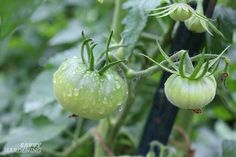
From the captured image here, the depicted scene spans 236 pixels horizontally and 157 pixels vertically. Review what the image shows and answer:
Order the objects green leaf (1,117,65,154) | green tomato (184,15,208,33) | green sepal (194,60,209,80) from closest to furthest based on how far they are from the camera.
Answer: green sepal (194,60,209,80) → green tomato (184,15,208,33) → green leaf (1,117,65,154)

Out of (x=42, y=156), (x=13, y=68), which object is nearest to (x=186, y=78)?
(x=42, y=156)

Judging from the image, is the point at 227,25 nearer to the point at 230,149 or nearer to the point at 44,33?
the point at 230,149

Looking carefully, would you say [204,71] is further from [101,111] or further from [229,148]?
[229,148]

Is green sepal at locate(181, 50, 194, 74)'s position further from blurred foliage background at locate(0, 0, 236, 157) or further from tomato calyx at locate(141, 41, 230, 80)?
blurred foliage background at locate(0, 0, 236, 157)

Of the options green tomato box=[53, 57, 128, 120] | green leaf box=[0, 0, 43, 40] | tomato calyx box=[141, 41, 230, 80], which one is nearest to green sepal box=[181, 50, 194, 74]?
tomato calyx box=[141, 41, 230, 80]

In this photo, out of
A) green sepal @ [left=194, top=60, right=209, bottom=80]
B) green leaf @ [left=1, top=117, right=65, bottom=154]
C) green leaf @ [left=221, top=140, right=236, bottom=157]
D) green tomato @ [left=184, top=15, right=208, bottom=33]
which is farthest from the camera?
green leaf @ [left=1, top=117, right=65, bottom=154]


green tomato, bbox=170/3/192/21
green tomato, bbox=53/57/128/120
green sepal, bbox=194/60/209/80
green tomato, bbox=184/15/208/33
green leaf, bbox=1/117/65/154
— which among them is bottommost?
green leaf, bbox=1/117/65/154
